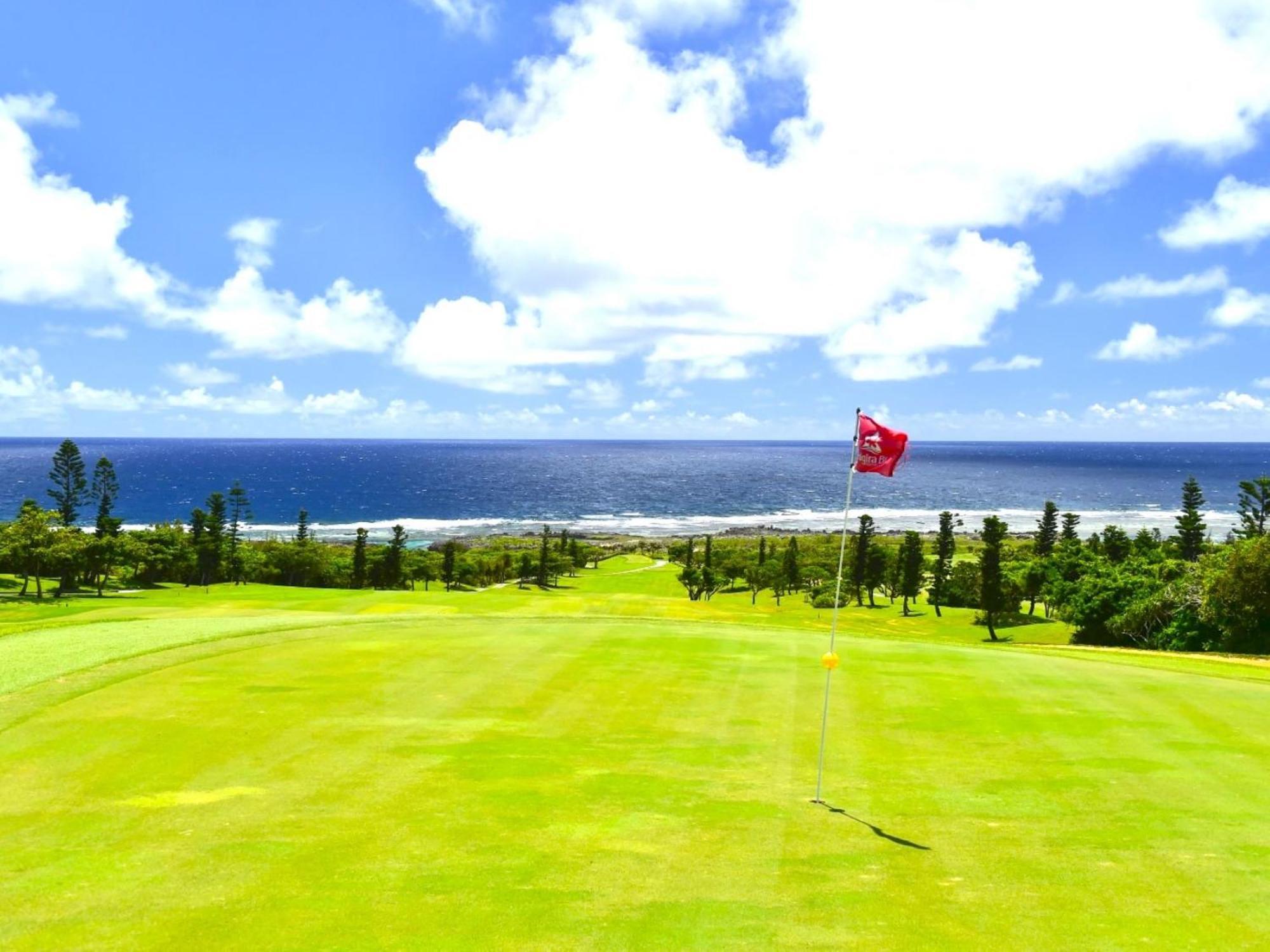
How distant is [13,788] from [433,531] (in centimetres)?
16109

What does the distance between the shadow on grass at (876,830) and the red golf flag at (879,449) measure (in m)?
6.27

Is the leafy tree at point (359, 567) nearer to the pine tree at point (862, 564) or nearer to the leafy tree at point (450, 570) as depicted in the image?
the leafy tree at point (450, 570)

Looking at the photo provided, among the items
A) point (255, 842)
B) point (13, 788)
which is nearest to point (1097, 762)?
point (255, 842)

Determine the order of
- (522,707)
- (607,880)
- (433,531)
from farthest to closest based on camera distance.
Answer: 1. (433,531)
2. (522,707)
3. (607,880)

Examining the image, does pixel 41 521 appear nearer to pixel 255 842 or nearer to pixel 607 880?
pixel 255 842

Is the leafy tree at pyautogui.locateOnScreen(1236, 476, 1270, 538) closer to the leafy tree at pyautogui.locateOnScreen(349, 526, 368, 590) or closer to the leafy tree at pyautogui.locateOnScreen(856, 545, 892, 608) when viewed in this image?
the leafy tree at pyautogui.locateOnScreen(856, 545, 892, 608)

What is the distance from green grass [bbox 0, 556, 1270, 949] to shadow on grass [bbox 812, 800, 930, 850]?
0.17ft

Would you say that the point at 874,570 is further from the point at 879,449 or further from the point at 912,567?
the point at 879,449

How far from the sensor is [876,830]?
12.5 m

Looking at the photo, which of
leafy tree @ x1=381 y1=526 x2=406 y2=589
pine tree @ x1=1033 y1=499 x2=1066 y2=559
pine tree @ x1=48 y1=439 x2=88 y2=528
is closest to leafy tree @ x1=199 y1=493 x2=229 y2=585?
pine tree @ x1=48 y1=439 x2=88 y2=528

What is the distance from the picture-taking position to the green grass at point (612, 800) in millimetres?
9711

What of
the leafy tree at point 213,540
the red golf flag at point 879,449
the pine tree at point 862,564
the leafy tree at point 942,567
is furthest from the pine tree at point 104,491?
the red golf flag at point 879,449

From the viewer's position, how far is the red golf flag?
1556 cm

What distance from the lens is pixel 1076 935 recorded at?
30.7 feet
